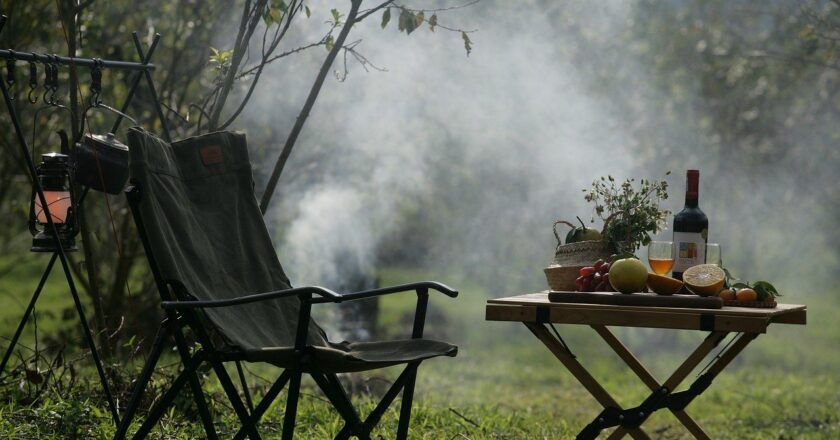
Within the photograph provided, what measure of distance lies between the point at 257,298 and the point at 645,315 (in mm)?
944

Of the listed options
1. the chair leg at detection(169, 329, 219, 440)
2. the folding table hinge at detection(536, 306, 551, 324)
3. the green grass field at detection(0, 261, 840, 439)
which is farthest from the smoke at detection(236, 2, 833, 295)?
the folding table hinge at detection(536, 306, 551, 324)

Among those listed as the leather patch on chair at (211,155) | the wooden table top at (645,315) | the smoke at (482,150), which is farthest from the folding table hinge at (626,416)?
the smoke at (482,150)

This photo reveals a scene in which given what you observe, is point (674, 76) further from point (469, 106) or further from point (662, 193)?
point (662, 193)

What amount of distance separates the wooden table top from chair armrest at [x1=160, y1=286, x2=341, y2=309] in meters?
0.51

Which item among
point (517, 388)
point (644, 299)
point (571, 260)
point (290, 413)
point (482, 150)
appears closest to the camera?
point (290, 413)

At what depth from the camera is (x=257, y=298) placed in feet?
7.90

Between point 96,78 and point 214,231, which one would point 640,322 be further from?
point 96,78

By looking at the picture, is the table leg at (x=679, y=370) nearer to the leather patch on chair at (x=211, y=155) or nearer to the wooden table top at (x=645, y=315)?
the wooden table top at (x=645, y=315)

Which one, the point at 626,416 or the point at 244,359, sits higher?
the point at 244,359

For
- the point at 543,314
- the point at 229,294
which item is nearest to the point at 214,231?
the point at 229,294

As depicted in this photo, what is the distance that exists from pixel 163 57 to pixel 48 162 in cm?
311

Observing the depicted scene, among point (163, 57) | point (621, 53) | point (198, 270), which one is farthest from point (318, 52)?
point (621, 53)

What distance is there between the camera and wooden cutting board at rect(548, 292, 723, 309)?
259cm

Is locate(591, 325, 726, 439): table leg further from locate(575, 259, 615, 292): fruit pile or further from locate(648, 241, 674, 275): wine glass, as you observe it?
locate(648, 241, 674, 275): wine glass
